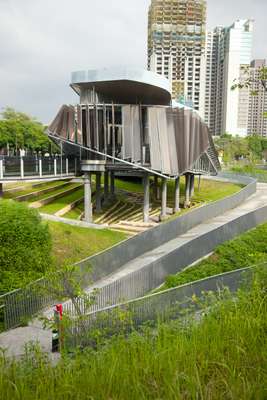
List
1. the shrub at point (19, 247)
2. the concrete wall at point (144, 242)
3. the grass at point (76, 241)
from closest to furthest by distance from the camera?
the shrub at point (19, 247)
the concrete wall at point (144, 242)
the grass at point (76, 241)

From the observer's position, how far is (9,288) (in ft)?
35.0

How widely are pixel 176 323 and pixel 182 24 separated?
125969mm

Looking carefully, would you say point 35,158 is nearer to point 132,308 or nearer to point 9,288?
point 9,288

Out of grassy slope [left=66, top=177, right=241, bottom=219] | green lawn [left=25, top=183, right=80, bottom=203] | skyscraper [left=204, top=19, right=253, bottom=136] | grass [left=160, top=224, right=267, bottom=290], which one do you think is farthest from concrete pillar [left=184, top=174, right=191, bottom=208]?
skyscraper [left=204, top=19, right=253, bottom=136]

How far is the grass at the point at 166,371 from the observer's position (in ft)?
13.4

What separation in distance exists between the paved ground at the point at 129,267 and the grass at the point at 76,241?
208 centimetres

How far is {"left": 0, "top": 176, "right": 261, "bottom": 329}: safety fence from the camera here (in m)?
10.5

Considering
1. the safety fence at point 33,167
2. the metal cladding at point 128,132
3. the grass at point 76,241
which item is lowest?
the grass at point 76,241

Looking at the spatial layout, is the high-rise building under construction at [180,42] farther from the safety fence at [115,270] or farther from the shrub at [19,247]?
the shrub at [19,247]

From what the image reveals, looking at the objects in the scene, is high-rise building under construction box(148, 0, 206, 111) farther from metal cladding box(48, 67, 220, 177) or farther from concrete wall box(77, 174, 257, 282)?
concrete wall box(77, 174, 257, 282)

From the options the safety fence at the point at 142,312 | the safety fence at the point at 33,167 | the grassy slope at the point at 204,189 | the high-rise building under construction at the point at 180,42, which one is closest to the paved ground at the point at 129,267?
the safety fence at the point at 142,312

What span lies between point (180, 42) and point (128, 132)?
335ft

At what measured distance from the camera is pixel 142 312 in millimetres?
9172

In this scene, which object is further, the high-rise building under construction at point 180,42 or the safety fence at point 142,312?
the high-rise building under construction at point 180,42
